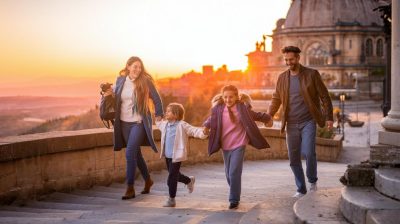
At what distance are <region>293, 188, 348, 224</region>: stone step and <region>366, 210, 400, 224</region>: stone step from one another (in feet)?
1.30

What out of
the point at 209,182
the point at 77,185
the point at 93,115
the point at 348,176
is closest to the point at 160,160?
the point at 209,182

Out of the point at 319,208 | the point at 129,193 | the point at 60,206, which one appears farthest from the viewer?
the point at 129,193

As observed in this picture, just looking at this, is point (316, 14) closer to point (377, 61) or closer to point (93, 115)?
point (377, 61)

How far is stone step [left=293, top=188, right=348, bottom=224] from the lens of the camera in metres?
5.18

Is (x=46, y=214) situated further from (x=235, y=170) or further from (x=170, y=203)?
(x=235, y=170)

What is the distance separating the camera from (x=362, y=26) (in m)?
89.4

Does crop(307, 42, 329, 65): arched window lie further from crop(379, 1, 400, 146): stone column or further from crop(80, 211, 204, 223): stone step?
crop(80, 211, 204, 223): stone step

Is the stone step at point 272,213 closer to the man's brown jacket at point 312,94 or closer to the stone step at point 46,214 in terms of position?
the man's brown jacket at point 312,94

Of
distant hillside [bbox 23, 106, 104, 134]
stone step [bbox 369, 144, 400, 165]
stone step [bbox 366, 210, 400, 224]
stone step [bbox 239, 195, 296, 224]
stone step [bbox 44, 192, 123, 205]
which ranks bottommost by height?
distant hillside [bbox 23, 106, 104, 134]

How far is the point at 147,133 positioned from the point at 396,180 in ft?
10.8

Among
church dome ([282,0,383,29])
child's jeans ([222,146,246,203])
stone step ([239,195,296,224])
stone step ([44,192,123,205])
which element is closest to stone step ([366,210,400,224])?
stone step ([239,195,296,224])

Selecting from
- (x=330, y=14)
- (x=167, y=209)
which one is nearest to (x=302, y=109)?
(x=167, y=209)

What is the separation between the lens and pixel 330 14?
9112 centimetres

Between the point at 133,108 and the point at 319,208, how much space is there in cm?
283
